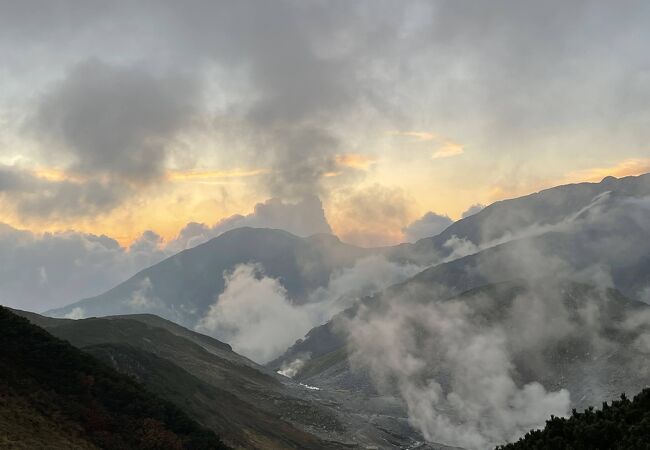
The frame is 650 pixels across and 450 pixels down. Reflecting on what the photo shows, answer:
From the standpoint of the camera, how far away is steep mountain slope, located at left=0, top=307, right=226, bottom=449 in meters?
42.5

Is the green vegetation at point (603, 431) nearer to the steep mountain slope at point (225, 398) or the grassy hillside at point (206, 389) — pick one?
the grassy hillside at point (206, 389)

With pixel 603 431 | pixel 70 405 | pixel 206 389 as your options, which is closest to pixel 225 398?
pixel 206 389

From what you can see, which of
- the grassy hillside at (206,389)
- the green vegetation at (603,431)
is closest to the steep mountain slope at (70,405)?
the green vegetation at (603,431)

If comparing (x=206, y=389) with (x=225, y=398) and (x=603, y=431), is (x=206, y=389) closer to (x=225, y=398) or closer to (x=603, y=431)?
(x=225, y=398)

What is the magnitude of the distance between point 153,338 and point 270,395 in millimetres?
49600

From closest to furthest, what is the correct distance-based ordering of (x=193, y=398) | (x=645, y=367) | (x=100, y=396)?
(x=100, y=396), (x=193, y=398), (x=645, y=367)

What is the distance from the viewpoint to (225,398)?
139m

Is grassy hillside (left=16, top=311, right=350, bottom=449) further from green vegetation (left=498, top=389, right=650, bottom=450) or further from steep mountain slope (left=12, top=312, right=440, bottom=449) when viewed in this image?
green vegetation (left=498, top=389, right=650, bottom=450)

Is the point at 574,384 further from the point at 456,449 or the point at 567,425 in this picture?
the point at 567,425

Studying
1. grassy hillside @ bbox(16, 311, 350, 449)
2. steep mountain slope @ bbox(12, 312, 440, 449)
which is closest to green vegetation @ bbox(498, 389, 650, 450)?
grassy hillside @ bbox(16, 311, 350, 449)

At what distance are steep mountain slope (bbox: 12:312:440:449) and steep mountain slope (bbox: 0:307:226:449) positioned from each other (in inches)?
1854

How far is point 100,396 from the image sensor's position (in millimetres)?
55812

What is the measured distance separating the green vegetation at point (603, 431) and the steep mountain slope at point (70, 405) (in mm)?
34865

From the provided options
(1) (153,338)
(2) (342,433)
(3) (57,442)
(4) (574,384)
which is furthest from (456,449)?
(3) (57,442)
